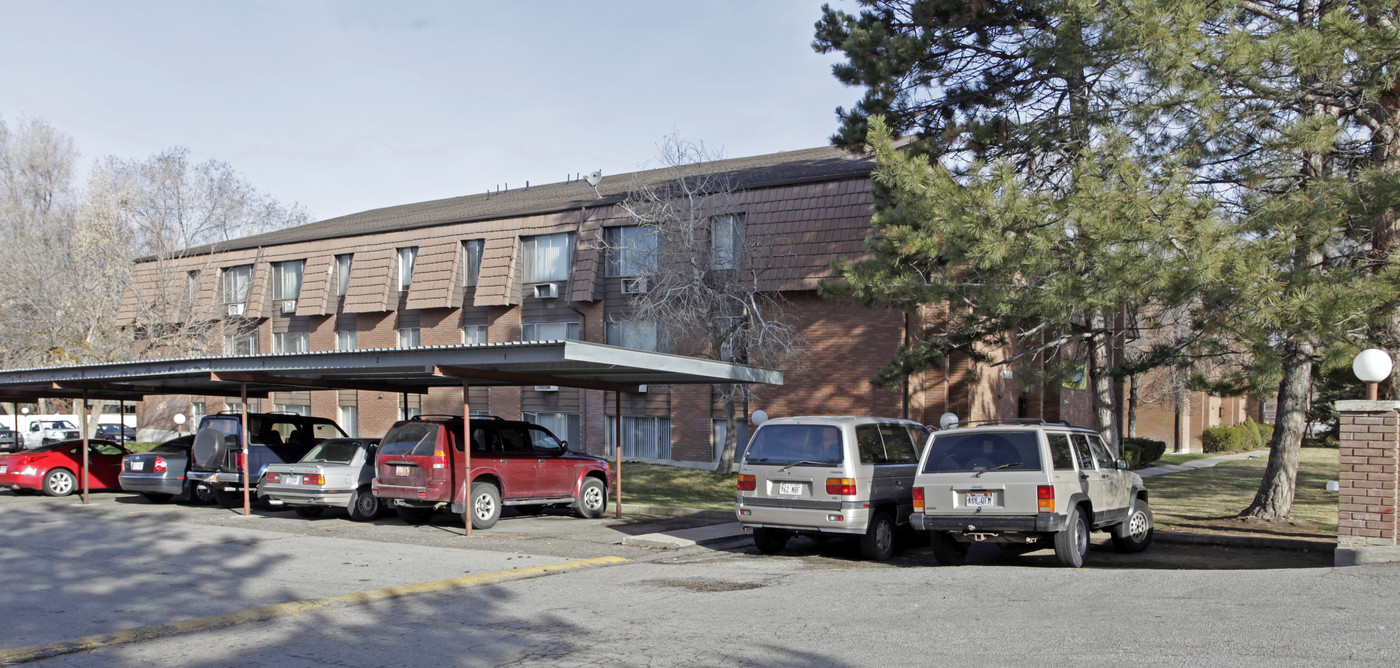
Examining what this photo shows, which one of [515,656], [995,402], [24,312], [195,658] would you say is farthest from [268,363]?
[24,312]

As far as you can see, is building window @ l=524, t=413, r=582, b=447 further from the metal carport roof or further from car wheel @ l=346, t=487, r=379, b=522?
car wheel @ l=346, t=487, r=379, b=522

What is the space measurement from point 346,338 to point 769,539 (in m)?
27.4

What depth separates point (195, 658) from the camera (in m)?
7.35

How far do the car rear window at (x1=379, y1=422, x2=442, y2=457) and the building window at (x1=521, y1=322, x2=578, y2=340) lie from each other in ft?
50.8

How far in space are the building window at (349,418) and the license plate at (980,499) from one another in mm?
29314

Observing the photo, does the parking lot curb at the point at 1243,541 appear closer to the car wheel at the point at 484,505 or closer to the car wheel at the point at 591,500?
the car wheel at the point at 591,500

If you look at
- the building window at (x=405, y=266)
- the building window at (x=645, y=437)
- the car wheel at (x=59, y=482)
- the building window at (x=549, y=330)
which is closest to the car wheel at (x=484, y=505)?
the car wheel at (x=59, y=482)

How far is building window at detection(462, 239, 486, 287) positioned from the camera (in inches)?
1304

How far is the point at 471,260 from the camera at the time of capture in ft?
109

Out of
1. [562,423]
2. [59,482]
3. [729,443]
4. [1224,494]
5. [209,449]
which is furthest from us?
[562,423]

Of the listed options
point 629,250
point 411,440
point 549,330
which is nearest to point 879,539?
point 411,440

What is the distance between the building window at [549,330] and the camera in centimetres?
3106

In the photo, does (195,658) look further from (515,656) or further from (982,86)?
(982,86)

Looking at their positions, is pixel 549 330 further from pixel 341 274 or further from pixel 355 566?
pixel 355 566
